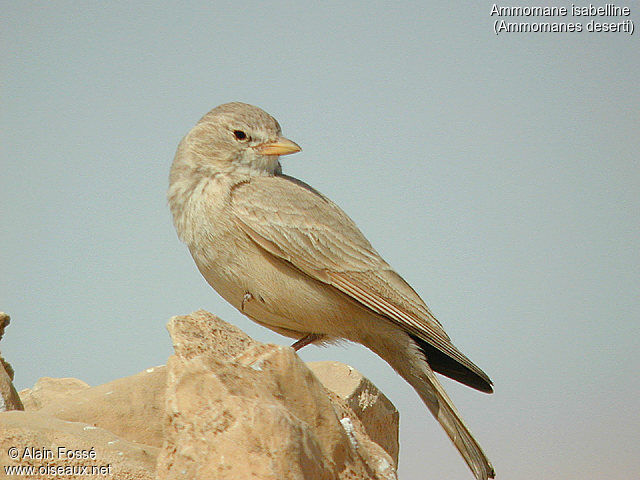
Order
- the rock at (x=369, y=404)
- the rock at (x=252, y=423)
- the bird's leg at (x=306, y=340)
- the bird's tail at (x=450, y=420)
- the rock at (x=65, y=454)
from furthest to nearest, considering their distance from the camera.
→ the rock at (x=369, y=404) → the bird's leg at (x=306, y=340) → the bird's tail at (x=450, y=420) → the rock at (x=65, y=454) → the rock at (x=252, y=423)

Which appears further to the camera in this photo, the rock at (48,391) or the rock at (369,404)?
the rock at (48,391)

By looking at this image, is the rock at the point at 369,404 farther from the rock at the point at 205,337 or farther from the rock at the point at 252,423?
the rock at the point at 252,423

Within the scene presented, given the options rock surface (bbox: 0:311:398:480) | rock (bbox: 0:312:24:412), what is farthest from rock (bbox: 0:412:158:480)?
rock (bbox: 0:312:24:412)

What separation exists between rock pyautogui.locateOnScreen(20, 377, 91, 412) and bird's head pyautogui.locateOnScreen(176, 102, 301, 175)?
2.74 meters

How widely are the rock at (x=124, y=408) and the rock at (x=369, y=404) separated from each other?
50.7 inches

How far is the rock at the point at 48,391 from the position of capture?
7.09 metres

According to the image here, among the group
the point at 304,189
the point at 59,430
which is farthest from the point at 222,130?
the point at 59,430

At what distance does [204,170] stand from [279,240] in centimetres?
88

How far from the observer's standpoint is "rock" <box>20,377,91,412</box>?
7.09 m

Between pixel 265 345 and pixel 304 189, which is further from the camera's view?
pixel 304 189

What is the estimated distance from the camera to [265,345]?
174 inches

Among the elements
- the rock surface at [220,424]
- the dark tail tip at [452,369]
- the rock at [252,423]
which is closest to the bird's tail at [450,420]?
the dark tail tip at [452,369]

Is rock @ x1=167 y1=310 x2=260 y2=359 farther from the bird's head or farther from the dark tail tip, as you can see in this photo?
the dark tail tip

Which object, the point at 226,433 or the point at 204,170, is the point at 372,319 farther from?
the point at 226,433
